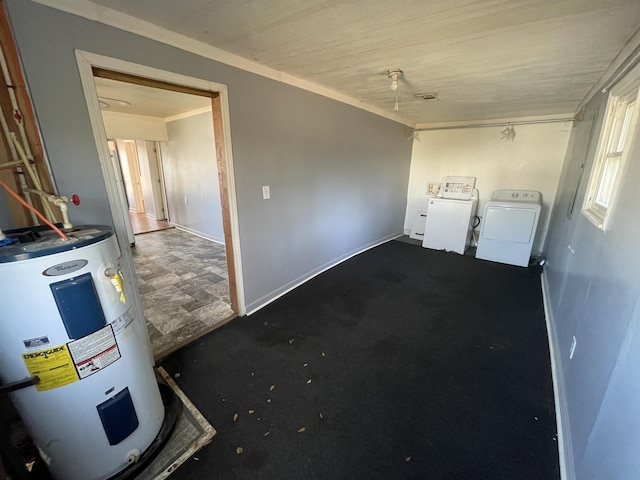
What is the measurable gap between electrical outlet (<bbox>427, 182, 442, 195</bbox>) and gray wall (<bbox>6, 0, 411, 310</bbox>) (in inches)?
18.0

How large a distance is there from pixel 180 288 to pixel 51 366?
2256mm

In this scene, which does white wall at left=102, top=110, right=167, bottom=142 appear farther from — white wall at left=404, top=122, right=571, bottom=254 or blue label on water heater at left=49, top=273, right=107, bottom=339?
white wall at left=404, top=122, right=571, bottom=254

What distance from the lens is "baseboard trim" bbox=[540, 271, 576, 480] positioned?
1.28 m

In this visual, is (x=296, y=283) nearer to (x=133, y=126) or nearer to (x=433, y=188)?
(x=433, y=188)

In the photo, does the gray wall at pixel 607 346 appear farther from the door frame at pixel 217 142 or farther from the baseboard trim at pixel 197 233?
the baseboard trim at pixel 197 233

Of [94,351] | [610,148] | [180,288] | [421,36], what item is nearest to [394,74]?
[421,36]

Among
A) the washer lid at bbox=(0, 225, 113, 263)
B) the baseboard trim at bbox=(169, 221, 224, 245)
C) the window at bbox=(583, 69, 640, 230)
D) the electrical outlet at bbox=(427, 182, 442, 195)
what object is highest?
the window at bbox=(583, 69, 640, 230)

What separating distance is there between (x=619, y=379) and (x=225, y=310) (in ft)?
8.88

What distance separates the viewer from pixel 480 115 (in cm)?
414

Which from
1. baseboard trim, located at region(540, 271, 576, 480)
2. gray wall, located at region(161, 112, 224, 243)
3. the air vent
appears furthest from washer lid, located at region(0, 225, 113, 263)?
the air vent

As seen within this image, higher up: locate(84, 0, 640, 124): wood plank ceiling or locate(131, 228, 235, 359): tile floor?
locate(84, 0, 640, 124): wood plank ceiling

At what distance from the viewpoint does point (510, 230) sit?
12.8ft

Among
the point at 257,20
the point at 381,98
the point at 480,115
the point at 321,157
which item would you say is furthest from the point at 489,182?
the point at 257,20

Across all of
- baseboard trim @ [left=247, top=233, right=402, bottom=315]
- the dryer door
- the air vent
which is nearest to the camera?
baseboard trim @ [left=247, top=233, right=402, bottom=315]
